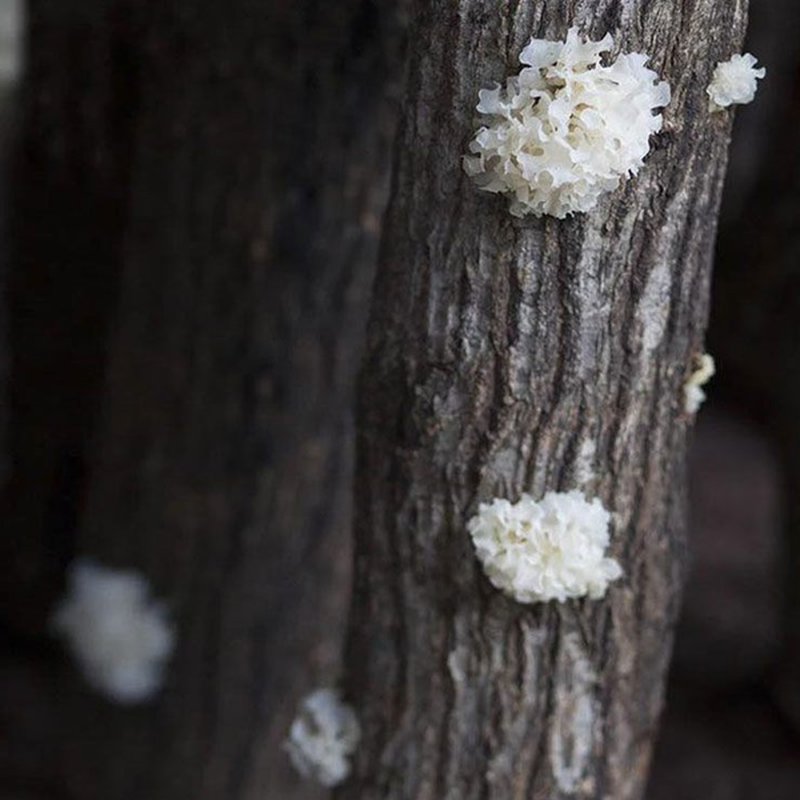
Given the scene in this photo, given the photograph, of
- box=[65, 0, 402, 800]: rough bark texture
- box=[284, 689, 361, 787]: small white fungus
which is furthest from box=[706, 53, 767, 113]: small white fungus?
box=[284, 689, 361, 787]: small white fungus

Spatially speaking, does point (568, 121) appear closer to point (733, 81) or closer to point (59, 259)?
point (733, 81)

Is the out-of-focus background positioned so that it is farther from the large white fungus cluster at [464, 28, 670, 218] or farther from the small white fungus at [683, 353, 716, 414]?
the large white fungus cluster at [464, 28, 670, 218]

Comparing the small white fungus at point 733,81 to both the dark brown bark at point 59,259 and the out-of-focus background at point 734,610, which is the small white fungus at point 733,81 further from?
the out-of-focus background at point 734,610

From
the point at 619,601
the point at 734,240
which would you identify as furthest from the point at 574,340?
the point at 734,240

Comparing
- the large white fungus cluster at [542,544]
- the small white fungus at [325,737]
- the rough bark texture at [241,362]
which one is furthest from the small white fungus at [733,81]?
the small white fungus at [325,737]

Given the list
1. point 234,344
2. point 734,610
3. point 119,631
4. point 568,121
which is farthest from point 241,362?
point 734,610

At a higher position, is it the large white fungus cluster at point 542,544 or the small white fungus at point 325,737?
the large white fungus cluster at point 542,544
